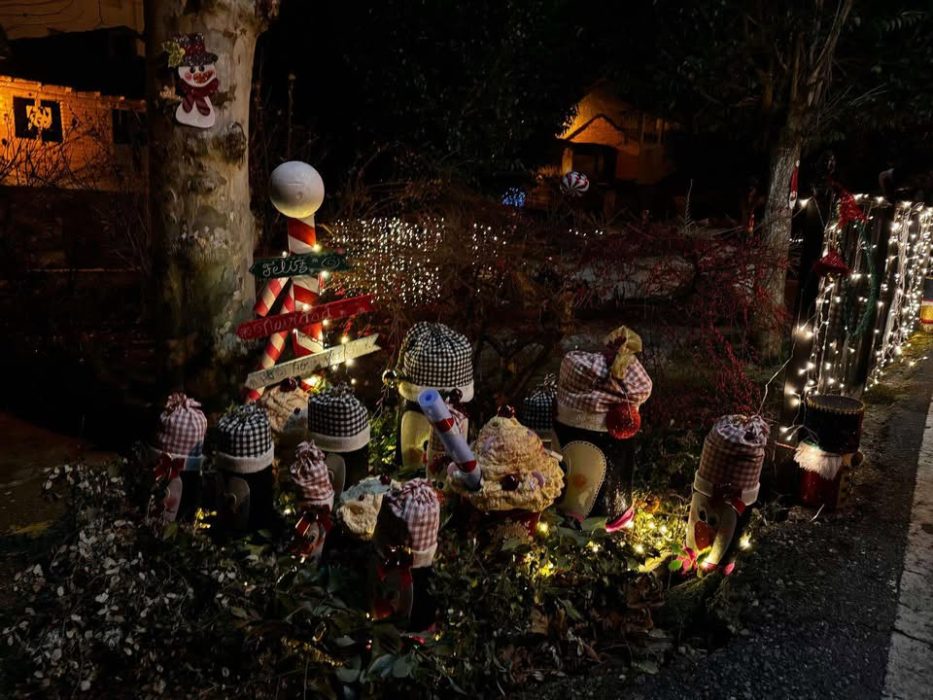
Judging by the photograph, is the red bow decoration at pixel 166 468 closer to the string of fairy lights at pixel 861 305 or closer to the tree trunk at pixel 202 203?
the tree trunk at pixel 202 203

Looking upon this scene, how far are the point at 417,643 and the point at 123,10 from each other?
51.6 feet

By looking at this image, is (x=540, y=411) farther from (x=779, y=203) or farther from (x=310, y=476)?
(x=779, y=203)

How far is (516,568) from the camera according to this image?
3.56m

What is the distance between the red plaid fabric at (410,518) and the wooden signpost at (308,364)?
158cm

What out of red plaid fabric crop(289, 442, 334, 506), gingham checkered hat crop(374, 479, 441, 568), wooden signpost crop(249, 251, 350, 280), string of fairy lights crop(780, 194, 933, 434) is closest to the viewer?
gingham checkered hat crop(374, 479, 441, 568)

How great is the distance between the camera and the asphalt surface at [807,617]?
10.6 ft

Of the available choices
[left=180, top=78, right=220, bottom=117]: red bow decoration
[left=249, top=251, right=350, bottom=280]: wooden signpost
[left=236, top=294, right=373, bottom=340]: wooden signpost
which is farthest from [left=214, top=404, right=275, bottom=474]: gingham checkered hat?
[left=180, top=78, right=220, bottom=117]: red bow decoration

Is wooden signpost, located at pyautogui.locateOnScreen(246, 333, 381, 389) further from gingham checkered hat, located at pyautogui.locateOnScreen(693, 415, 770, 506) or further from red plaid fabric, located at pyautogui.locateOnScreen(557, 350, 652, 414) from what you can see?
gingham checkered hat, located at pyautogui.locateOnScreen(693, 415, 770, 506)

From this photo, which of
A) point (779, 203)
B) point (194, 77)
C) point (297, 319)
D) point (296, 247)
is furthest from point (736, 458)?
point (779, 203)

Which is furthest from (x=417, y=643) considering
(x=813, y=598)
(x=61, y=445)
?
(x=61, y=445)

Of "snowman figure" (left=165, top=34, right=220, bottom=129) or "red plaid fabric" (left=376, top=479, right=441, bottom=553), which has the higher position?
"snowman figure" (left=165, top=34, right=220, bottom=129)

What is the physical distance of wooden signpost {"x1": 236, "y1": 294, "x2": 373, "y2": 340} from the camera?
431 cm

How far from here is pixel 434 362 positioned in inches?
169

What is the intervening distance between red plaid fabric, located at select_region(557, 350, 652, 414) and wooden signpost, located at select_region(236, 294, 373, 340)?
5.50 ft
